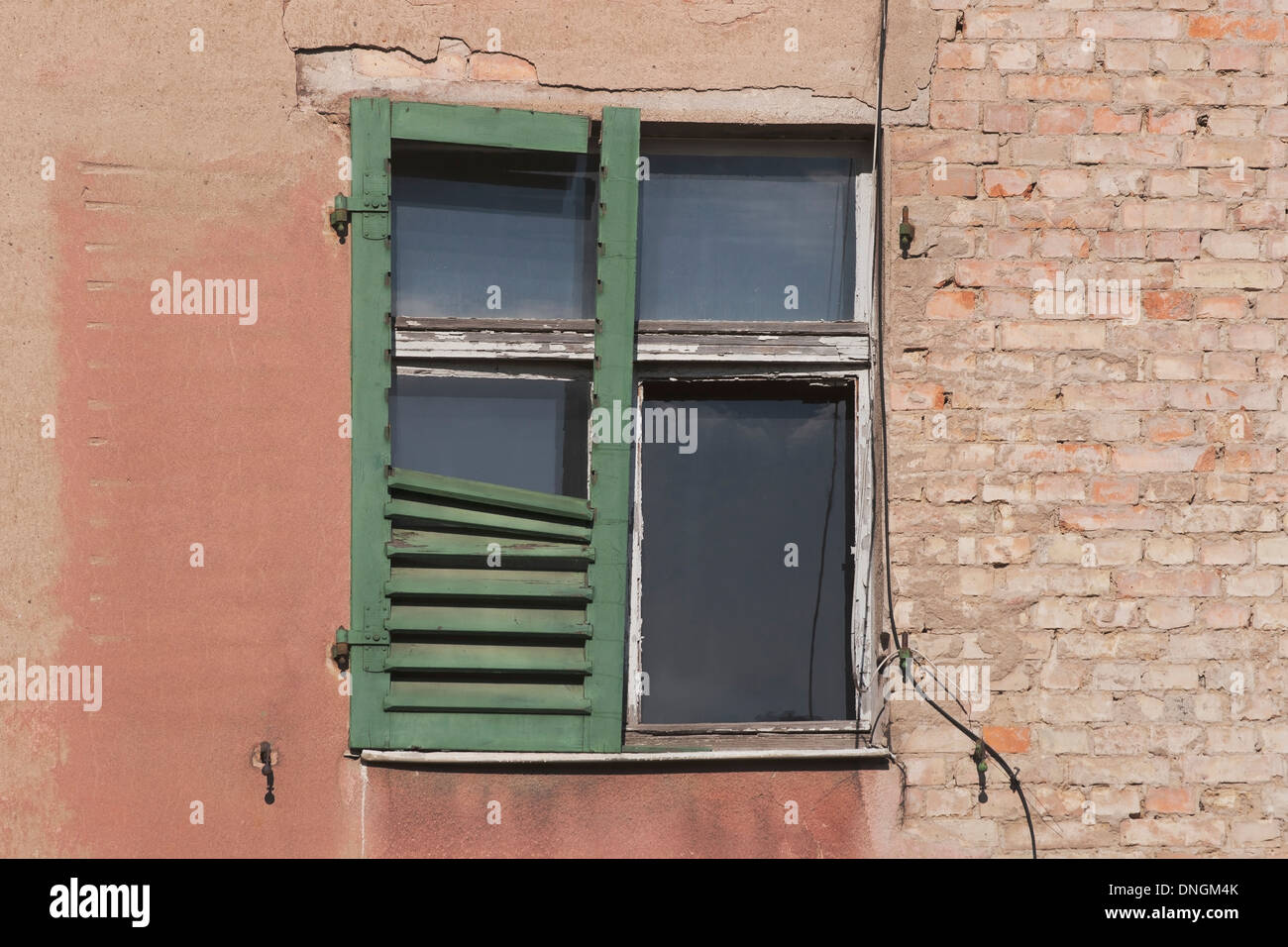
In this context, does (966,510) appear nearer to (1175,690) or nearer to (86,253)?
(1175,690)

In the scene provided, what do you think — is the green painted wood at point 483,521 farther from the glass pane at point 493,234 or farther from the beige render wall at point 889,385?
the glass pane at point 493,234

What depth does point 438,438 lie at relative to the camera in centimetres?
329

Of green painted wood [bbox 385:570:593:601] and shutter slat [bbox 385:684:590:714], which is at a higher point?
green painted wood [bbox 385:570:593:601]

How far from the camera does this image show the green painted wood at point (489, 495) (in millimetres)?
3180

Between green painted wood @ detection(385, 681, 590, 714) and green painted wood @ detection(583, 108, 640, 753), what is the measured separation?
69 mm

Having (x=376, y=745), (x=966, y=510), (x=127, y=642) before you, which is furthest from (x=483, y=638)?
(x=966, y=510)

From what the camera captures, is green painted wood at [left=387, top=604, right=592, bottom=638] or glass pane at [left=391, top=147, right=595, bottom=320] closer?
green painted wood at [left=387, top=604, right=592, bottom=638]

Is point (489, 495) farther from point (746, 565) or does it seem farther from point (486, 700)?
point (746, 565)

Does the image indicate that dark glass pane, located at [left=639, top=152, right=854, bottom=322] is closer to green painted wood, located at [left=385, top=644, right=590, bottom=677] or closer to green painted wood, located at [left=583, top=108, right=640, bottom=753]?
green painted wood, located at [left=583, top=108, right=640, bottom=753]

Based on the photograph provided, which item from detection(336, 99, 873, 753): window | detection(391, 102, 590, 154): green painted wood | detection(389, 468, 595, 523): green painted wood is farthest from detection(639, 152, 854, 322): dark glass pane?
detection(389, 468, 595, 523): green painted wood

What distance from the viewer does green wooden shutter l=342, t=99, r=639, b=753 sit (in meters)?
3.14

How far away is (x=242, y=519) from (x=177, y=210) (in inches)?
31.5

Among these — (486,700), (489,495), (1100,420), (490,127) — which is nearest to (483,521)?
(489,495)

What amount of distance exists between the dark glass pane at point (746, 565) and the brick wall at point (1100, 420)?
200mm
